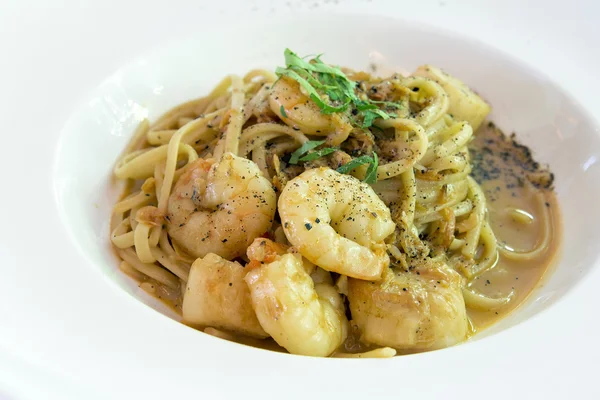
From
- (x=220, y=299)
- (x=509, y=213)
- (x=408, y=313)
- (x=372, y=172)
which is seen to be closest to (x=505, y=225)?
(x=509, y=213)

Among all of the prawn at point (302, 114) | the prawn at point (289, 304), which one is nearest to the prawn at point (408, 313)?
the prawn at point (289, 304)

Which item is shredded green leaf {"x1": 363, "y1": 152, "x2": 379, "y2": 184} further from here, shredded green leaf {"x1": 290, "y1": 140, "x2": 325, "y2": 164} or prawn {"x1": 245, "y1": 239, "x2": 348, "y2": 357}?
prawn {"x1": 245, "y1": 239, "x2": 348, "y2": 357}

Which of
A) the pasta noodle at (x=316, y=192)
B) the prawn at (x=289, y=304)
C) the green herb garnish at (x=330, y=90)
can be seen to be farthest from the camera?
the green herb garnish at (x=330, y=90)

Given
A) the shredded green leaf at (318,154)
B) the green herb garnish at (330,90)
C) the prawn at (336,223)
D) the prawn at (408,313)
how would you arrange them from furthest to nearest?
the green herb garnish at (330,90) < the shredded green leaf at (318,154) < the prawn at (408,313) < the prawn at (336,223)

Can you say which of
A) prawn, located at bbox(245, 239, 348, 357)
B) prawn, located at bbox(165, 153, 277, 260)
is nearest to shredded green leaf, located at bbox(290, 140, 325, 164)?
prawn, located at bbox(165, 153, 277, 260)

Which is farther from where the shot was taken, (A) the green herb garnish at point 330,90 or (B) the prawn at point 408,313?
(A) the green herb garnish at point 330,90

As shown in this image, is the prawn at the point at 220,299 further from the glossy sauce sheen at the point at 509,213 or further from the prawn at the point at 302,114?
the glossy sauce sheen at the point at 509,213

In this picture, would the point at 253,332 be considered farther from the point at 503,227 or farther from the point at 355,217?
the point at 503,227

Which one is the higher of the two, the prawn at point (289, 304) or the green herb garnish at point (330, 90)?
the green herb garnish at point (330, 90)

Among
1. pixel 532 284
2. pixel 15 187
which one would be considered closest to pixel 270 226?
pixel 15 187
